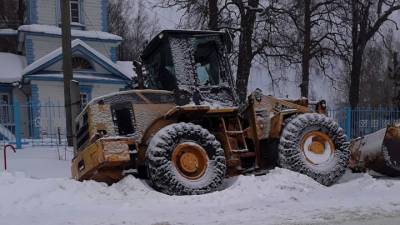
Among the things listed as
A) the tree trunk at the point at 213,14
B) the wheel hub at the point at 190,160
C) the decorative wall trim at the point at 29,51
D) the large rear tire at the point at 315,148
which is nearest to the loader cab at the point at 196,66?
the wheel hub at the point at 190,160

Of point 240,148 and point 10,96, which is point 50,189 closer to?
point 240,148

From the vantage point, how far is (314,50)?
1032 inches

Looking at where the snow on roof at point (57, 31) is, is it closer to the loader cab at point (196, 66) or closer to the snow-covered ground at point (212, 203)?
the loader cab at point (196, 66)

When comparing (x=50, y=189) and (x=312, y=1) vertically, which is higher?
(x=312, y=1)

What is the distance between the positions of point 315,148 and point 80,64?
751 inches

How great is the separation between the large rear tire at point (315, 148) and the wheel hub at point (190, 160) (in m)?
1.38

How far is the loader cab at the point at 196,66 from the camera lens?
8633mm

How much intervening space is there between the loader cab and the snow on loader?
2 cm

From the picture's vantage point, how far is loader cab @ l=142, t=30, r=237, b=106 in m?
8.63

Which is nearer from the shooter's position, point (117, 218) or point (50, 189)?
point (117, 218)

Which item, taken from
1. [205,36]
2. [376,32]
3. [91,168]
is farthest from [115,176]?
[376,32]

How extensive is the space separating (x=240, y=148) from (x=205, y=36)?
1.96 meters

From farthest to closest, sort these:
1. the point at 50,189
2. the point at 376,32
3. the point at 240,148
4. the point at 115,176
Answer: the point at 376,32 < the point at 240,148 < the point at 115,176 < the point at 50,189

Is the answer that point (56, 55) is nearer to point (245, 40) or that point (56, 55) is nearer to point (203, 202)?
point (245, 40)
